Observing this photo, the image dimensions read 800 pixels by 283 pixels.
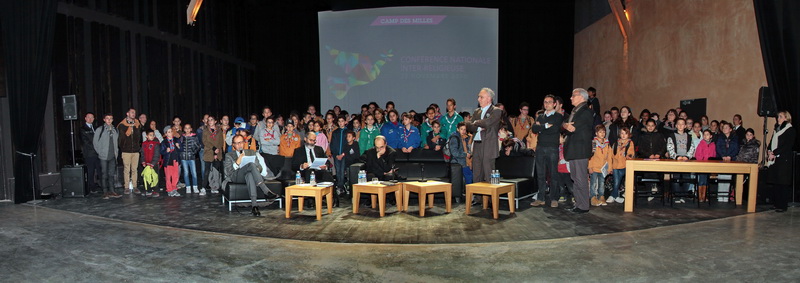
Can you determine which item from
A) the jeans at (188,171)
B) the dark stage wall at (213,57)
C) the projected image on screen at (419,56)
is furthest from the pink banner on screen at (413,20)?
the jeans at (188,171)

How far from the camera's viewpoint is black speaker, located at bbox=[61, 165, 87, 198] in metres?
8.23

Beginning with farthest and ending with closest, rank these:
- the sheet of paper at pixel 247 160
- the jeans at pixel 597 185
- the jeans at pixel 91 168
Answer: the jeans at pixel 91 168
the jeans at pixel 597 185
the sheet of paper at pixel 247 160

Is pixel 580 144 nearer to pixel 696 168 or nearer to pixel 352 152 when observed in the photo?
pixel 696 168

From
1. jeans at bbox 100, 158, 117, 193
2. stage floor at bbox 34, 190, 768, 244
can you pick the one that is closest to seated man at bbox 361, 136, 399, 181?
stage floor at bbox 34, 190, 768, 244

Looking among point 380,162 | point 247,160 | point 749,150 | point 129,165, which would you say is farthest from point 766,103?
point 129,165

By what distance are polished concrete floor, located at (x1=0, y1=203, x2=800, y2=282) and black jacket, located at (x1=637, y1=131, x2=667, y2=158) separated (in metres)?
1.95

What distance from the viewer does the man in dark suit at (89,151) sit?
28.0ft

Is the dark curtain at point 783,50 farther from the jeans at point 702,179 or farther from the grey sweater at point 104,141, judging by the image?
the grey sweater at point 104,141

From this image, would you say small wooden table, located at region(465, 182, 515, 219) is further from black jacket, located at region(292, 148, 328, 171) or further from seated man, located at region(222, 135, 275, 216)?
seated man, located at region(222, 135, 275, 216)

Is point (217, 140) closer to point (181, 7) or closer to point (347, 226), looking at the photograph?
point (347, 226)

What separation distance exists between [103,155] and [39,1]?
2.43m

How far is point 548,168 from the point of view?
7.17 metres

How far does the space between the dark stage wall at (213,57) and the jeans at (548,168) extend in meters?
6.17

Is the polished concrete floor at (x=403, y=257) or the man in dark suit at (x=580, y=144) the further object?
the man in dark suit at (x=580, y=144)
